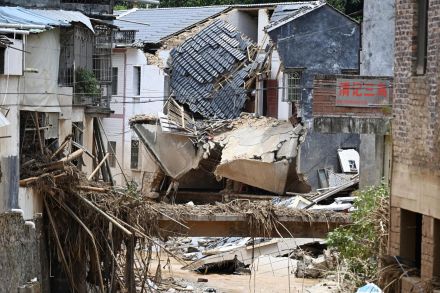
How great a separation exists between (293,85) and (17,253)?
20.0 m

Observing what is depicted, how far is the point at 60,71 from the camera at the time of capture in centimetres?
3450

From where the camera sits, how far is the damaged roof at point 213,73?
49625mm

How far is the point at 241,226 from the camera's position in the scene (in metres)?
29.8

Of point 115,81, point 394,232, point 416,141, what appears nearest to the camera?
point 416,141

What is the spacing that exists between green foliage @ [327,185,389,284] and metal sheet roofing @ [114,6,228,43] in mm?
25324

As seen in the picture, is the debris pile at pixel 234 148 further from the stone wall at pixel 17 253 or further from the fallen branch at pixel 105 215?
the stone wall at pixel 17 253

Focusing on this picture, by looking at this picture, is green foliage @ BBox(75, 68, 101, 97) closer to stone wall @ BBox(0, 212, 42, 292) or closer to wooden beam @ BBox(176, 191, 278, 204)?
stone wall @ BBox(0, 212, 42, 292)

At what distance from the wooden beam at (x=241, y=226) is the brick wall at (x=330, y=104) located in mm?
5569

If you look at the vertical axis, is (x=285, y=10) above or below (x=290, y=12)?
above

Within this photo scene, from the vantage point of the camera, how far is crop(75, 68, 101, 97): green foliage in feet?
119

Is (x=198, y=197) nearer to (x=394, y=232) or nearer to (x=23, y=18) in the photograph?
(x=23, y=18)

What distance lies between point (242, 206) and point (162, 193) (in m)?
20.0

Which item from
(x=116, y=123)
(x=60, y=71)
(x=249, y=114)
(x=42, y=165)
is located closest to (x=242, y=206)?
(x=42, y=165)

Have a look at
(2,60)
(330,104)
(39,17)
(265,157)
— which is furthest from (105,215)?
(265,157)
